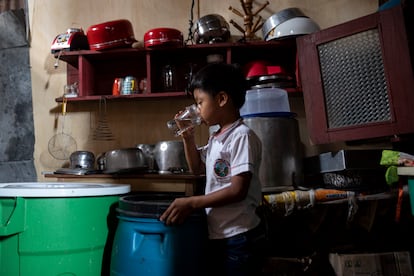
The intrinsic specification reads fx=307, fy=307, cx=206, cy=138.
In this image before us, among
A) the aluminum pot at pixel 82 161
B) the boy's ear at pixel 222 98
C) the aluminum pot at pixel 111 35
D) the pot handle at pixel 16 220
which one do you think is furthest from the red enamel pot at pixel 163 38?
the pot handle at pixel 16 220

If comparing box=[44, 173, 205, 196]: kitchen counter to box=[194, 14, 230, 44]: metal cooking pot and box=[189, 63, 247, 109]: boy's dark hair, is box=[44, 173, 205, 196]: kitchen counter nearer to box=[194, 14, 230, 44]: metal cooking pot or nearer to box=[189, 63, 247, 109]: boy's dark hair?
box=[189, 63, 247, 109]: boy's dark hair

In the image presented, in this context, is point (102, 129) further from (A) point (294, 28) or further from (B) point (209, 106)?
(A) point (294, 28)

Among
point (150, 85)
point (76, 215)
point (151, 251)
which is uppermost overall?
point (150, 85)

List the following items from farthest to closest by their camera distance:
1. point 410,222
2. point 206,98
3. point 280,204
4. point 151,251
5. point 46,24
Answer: point 46,24, point 410,222, point 280,204, point 206,98, point 151,251

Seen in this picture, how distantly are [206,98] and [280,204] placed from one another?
62cm

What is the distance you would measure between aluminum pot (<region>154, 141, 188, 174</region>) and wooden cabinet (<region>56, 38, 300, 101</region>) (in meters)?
0.36

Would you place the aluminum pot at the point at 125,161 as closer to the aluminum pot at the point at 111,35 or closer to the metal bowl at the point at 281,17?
the aluminum pot at the point at 111,35

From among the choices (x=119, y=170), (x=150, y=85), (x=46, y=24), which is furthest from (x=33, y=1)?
(x=119, y=170)

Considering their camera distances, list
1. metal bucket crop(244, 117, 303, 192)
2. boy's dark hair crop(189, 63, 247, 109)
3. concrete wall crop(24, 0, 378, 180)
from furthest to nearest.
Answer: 1. concrete wall crop(24, 0, 378, 180)
2. metal bucket crop(244, 117, 303, 192)
3. boy's dark hair crop(189, 63, 247, 109)

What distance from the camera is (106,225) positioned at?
44.9 inches

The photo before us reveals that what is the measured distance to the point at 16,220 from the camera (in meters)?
1.01

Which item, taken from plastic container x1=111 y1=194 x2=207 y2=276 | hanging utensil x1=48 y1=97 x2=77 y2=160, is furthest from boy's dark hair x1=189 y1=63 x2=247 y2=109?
hanging utensil x1=48 y1=97 x2=77 y2=160

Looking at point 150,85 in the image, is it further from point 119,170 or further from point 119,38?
point 119,170

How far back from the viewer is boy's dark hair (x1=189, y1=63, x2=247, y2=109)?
108 centimetres
